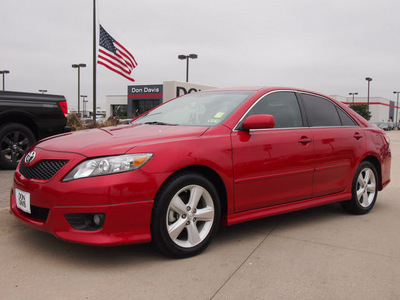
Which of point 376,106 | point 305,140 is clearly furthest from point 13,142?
point 376,106

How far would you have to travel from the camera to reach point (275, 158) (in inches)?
151

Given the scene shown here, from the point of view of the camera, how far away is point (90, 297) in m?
2.59

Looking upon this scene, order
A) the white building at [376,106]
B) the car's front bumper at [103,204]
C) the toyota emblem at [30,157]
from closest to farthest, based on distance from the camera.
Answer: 1. the car's front bumper at [103,204]
2. the toyota emblem at [30,157]
3. the white building at [376,106]

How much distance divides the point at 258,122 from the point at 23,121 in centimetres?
543

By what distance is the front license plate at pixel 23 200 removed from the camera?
10.3 ft

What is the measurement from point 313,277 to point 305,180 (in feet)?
4.37

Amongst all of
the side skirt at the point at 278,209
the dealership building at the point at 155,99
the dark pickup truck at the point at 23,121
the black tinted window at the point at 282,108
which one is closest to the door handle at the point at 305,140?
the black tinted window at the point at 282,108

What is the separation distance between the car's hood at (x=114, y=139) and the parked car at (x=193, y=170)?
0.03 ft

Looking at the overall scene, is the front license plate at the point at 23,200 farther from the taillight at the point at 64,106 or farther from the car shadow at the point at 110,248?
the taillight at the point at 64,106

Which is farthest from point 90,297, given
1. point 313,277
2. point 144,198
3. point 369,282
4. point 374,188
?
point 374,188

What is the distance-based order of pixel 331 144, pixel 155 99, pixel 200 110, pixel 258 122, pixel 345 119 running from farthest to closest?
pixel 155 99 → pixel 345 119 → pixel 331 144 → pixel 200 110 → pixel 258 122

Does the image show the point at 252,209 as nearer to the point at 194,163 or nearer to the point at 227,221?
the point at 227,221

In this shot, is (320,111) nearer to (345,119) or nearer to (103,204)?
(345,119)

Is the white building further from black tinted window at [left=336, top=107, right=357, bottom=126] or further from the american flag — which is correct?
black tinted window at [left=336, top=107, right=357, bottom=126]
